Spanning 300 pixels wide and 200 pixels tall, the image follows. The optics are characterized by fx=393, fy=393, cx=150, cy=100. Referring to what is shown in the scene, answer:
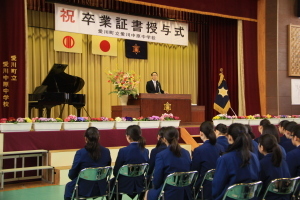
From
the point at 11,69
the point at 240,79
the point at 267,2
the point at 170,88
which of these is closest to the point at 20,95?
the point at 11,69

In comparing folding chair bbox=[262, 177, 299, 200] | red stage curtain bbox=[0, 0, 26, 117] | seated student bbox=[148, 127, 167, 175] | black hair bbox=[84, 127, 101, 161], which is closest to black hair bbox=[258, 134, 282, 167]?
folding chair bbox=[262, 177, 299, 200]

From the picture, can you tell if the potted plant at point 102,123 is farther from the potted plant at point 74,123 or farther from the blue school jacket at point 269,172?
the blue school jacket at point 269,172

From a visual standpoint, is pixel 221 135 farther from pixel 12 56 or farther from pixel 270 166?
pixel 12 56

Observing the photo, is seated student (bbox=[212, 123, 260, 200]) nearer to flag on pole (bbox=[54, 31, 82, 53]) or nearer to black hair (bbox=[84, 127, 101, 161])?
black hair (bbox=[84, 127, 101, 161])

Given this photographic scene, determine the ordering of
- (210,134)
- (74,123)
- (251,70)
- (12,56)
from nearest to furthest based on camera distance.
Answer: (210,134) < (74,123) < (12,56) < (251,70)

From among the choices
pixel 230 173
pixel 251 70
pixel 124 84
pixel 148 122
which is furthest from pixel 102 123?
pixel 251 70

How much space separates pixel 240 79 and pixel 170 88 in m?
2.41

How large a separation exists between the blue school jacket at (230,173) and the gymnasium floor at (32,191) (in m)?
2.47

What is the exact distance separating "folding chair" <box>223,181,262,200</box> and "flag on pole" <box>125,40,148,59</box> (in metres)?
9.79

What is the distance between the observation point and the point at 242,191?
2928mm

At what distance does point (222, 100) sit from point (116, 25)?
3979mm

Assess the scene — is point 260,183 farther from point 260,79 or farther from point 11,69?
point 260,79

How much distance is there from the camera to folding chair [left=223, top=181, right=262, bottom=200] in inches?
113

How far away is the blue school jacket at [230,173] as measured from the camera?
2.94m
